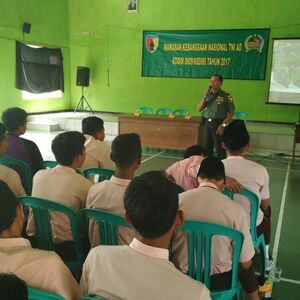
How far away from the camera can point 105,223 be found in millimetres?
1675

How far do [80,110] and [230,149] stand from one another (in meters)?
8.93

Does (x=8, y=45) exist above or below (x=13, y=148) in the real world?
above

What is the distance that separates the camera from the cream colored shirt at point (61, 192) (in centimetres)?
198

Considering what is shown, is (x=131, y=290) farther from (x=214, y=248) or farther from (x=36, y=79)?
(x=36, y=79)

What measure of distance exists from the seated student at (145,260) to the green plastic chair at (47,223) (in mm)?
672

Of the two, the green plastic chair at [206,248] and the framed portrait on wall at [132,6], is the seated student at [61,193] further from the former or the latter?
the framed portrait on wall at [132,6]

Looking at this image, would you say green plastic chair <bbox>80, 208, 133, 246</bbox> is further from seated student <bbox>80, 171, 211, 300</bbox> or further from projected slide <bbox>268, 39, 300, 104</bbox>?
projected slide <bbox>268, 39, 300, 104</bbox>

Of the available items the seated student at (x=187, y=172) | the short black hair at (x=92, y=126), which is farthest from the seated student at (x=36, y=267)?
the short black hair at (x=92, y=126)

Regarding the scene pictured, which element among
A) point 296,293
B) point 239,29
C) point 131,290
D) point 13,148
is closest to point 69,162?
point 13,148

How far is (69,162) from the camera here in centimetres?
222

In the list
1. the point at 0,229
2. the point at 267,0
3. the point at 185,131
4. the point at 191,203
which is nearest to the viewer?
the point at 0,229

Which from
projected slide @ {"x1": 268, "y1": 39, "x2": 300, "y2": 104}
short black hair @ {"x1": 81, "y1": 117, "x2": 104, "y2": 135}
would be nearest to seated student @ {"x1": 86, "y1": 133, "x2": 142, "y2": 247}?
short black hair @ {"x1": 81, "y1": 117, "x2": 104, "y2": 135}

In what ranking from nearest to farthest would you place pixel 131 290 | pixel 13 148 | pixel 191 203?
pixel 131 290 < pixel 191 203 < pixel 13 148

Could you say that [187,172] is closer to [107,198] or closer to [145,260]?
[107,198]
